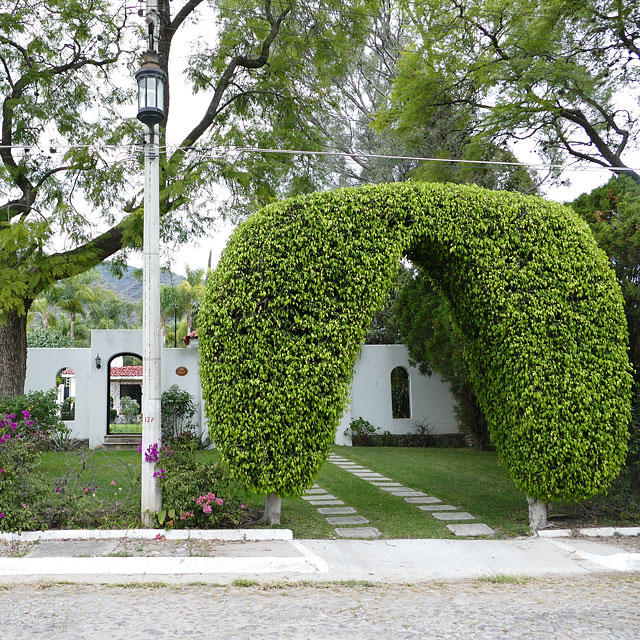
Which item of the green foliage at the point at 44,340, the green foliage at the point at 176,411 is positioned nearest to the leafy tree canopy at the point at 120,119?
the green foliage at the point at 176,411

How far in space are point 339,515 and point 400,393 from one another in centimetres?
1064

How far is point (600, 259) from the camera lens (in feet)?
23.4

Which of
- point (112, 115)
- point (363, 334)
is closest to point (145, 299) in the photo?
point (363, 334)

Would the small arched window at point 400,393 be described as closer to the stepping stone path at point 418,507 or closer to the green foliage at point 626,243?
the stepping stone path at point 418,507

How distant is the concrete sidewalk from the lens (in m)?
5.54

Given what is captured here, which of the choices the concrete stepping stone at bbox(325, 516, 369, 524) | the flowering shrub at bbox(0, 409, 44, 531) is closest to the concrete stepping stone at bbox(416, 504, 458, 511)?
the concrete stepping stone at bbox(325, 516, 369, 524)

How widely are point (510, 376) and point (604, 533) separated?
2.12 meters

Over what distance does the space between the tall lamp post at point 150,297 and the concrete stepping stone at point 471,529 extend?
3496mm

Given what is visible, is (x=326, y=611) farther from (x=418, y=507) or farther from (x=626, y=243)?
(x=626, y=243)

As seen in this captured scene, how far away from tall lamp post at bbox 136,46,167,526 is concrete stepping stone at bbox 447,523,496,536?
3496mm

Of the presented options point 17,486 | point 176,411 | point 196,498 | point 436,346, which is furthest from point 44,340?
point 196,498

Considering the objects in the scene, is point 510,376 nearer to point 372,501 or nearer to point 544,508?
point 544,508

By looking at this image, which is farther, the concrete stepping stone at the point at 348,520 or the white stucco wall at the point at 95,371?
the white stucco wall at the point at 95,371

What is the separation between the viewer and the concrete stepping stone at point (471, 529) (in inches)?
277
